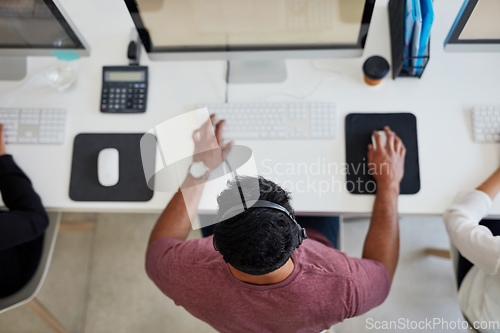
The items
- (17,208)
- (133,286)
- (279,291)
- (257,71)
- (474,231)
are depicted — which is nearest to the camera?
(279,291)

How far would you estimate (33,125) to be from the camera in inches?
44.5

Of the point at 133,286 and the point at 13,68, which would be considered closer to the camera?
the point at 13,68

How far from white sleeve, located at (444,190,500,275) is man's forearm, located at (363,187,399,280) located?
0.46ft

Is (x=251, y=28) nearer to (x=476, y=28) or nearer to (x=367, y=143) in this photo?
(x=367, y=143)

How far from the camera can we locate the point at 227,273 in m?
0.87

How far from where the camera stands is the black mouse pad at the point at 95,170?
109 cm

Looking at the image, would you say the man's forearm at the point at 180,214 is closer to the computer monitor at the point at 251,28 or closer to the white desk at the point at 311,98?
the white desk at the point at 311,98

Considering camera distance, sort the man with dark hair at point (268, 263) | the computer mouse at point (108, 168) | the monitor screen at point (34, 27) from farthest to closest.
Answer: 1. the computer mouse at point (108, 168)
2. the monitor screen at point (34, 27)
3. the man with dark hair at point (268, 263)

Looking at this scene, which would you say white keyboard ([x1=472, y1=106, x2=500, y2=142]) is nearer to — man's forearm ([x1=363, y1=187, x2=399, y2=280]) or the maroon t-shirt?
man's forearm ([x1=363, y1=187, x2=399, y2=280])

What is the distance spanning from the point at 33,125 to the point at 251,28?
0.69 metres

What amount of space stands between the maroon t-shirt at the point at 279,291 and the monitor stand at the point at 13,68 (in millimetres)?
750

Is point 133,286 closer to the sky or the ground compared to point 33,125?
closer to the ground

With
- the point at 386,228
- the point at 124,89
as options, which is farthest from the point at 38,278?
the point at 386,228

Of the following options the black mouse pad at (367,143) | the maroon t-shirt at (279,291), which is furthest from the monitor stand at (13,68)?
the black mouse pad at (367,143)
